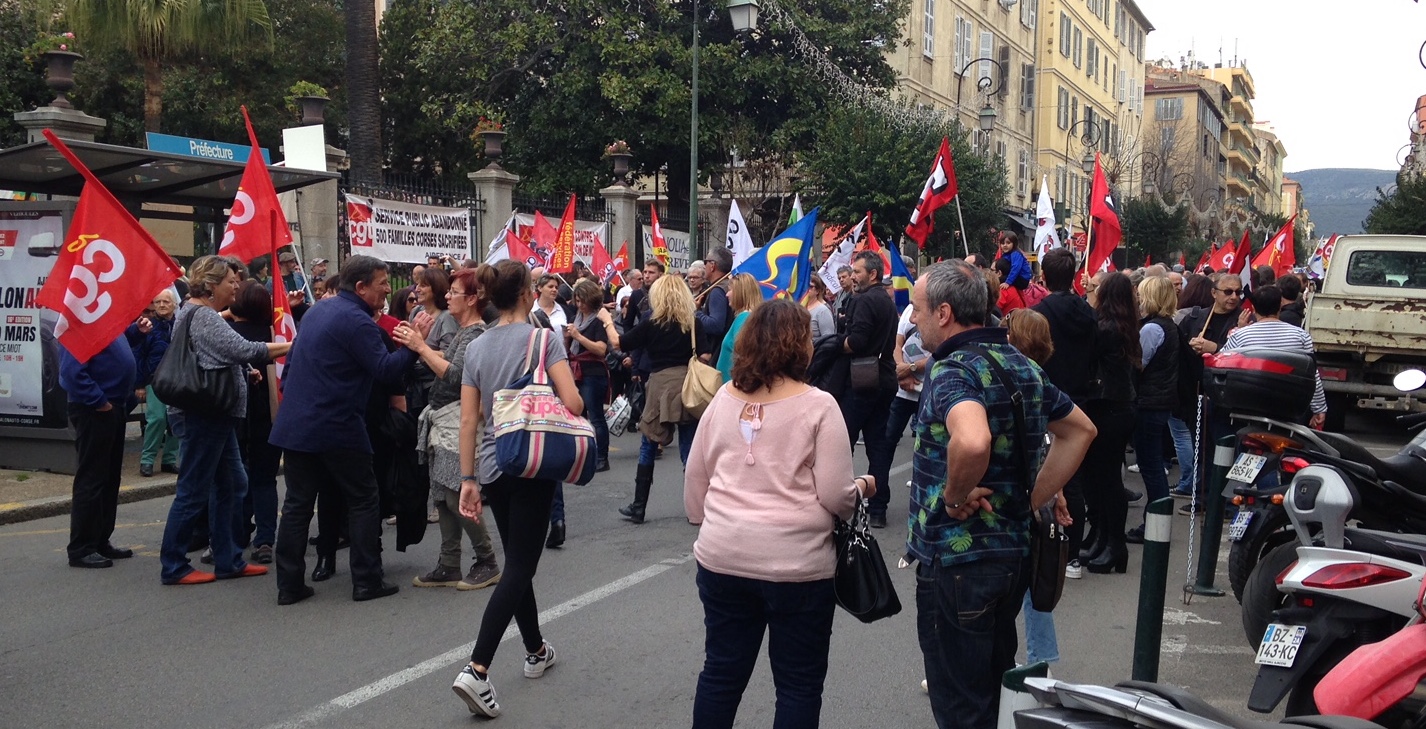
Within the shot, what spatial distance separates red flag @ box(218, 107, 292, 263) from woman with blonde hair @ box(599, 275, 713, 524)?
2.51 m

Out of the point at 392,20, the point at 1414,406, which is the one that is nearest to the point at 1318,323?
the point at 1414,406

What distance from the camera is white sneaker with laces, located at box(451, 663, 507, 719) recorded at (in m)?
4.58

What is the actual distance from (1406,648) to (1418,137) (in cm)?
5861

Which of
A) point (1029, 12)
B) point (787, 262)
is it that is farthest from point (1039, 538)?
point (1029, 12)

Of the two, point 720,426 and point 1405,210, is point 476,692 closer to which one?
point 720,426

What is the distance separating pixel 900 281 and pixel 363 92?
29.4 ft

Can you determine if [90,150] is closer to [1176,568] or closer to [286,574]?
[286,574]

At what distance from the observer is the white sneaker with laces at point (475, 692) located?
4.58 meters

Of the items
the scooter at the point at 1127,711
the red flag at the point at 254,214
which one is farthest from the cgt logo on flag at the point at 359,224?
the scooter at the point at 1127,711

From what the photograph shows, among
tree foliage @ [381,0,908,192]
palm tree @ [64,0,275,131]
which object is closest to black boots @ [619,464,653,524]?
palm tree @ [64,0,275,131]

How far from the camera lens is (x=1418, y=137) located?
53.2 metres

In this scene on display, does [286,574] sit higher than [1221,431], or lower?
lower

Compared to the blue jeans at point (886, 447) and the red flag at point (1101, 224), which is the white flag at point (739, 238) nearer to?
the red flag at point (1101, 224)

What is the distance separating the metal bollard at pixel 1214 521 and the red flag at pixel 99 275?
5775 millimetres
